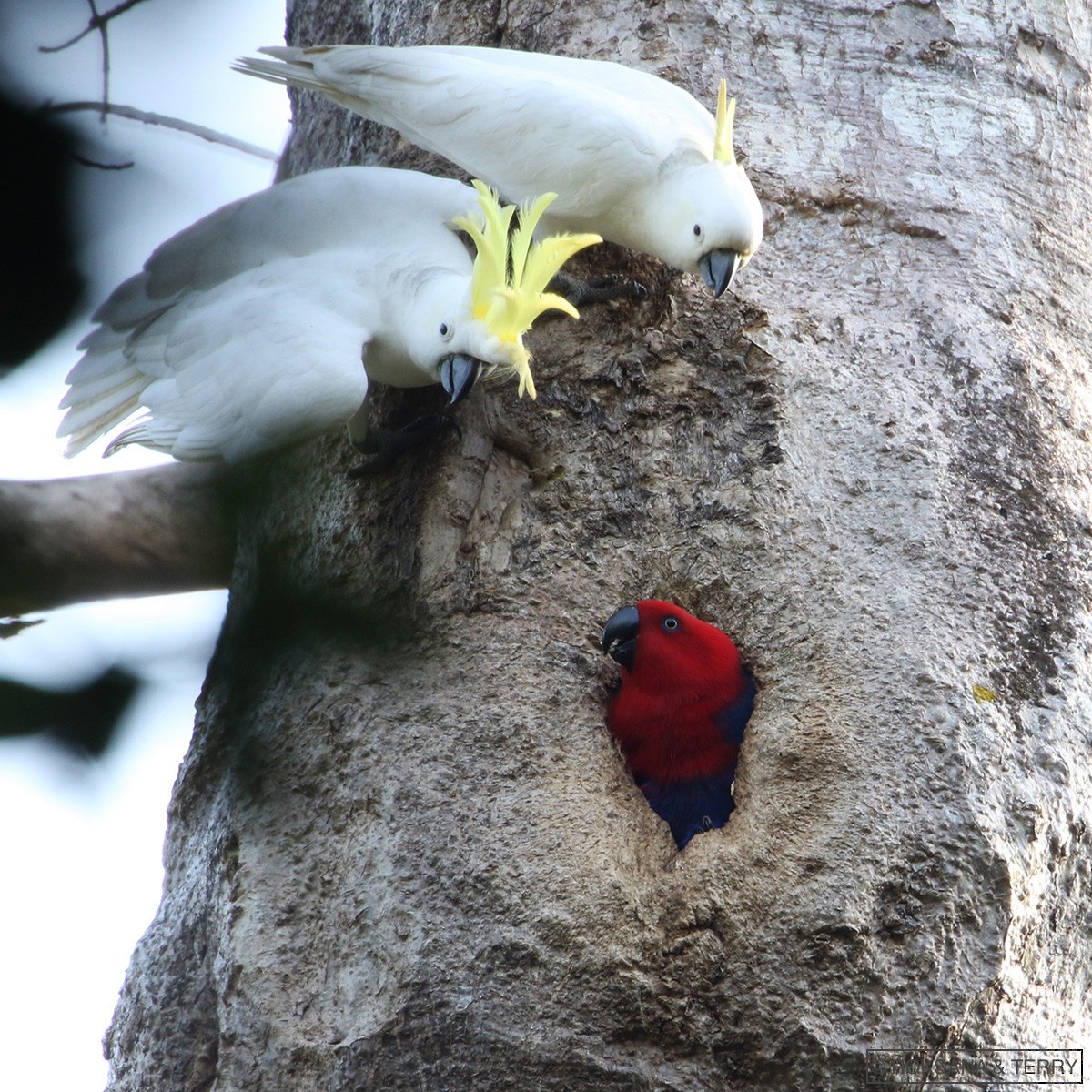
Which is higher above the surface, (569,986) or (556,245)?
(556,245)

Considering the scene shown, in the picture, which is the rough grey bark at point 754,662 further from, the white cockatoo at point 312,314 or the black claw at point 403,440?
the white cockatoo at point 312,314

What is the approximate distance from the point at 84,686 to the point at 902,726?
1752 millimetres

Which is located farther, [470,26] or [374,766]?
[470,26]

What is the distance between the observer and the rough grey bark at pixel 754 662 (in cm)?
215

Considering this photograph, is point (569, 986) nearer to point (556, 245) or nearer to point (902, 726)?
point (902, 726)

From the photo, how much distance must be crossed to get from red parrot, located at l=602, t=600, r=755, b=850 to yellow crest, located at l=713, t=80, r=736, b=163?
109 cm

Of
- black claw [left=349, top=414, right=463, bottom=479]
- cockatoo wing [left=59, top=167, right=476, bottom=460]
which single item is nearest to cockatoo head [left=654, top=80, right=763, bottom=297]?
cockatoo wing [left=59, top=167, right=476, bottom=460]

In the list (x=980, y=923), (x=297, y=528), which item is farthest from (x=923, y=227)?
(x=297, y=528)

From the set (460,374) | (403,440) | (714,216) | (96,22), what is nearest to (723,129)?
(714,216)

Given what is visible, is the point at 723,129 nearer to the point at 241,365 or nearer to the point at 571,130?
the point at 571,130

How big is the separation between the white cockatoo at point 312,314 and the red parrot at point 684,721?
0.88 metres

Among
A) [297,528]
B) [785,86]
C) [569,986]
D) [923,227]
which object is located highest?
[297,528]

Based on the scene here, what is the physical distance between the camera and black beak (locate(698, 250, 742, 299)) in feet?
8.73

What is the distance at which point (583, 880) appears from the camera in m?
2.23
